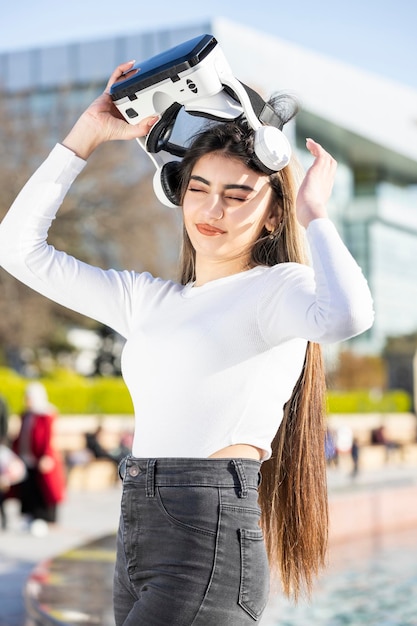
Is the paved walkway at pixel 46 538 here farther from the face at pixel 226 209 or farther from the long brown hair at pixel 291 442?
the face at pixel 226 209

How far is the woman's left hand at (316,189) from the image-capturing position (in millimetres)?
2256

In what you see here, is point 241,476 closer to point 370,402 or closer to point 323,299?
point 323,299

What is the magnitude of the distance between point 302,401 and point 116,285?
0.52m

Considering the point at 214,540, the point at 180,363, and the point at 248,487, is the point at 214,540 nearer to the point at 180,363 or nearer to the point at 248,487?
the point at 248,487

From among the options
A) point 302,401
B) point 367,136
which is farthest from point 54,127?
point 302,401

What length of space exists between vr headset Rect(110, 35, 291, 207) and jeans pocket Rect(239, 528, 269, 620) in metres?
0.80

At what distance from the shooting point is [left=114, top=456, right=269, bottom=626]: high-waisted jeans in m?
2.23

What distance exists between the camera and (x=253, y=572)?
228 centimetres

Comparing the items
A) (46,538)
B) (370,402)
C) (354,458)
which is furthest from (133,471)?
(370,402)

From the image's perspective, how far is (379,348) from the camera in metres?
53.5

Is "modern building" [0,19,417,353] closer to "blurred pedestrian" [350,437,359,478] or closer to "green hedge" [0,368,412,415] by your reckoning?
"green hedge" [0,368,412,415]

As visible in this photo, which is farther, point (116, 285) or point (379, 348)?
point (379, 348)

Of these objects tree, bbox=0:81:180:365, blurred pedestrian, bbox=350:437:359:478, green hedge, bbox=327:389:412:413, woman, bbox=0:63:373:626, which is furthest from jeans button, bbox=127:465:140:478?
green hedge, bbox=327:389:412:413

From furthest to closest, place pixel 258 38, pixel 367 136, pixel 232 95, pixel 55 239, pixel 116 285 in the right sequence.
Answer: pixel 367 136, pixel 258 38, pixel 55 239, pixel 116 285, pixel 232 95
